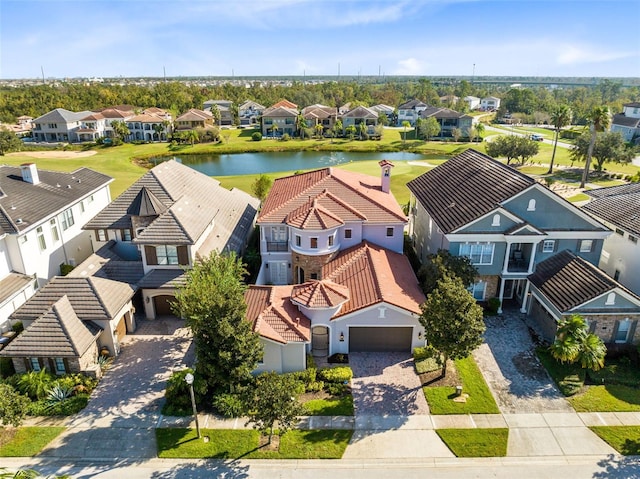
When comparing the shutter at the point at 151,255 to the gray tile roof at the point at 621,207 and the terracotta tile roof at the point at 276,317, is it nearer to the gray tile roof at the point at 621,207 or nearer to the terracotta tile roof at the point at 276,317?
the terracotta tile roof at the point at 276,317

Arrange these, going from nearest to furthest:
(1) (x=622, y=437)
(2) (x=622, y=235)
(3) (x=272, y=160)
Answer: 1. (1) (x=622, y=437)
2. (2) (x=622, y=235)
3. (3) (x=272, y=160)

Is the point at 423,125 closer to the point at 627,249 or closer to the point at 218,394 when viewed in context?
the point at 627,249

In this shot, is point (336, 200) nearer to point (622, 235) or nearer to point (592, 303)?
point (592, 303)

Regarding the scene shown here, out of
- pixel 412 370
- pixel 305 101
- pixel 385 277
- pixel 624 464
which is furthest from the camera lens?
pixel 305 101

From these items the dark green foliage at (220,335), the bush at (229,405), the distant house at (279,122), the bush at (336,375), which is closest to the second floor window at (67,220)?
the dark green foliage at (220,335)

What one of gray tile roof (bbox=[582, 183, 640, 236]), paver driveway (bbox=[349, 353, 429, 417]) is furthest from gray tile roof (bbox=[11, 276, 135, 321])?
gray tile roof (bbox=[582, 183, 640, 236])

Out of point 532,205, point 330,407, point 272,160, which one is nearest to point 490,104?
point 272,160

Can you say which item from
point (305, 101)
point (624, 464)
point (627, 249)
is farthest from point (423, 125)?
point (624, 464)
